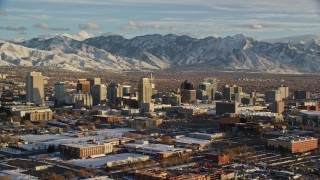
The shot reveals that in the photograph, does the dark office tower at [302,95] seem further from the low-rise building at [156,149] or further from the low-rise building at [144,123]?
the low-rise building at [156,149]

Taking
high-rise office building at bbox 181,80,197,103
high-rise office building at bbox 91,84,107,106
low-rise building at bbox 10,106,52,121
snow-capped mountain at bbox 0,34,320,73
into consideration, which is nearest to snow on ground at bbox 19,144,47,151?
low-rise building at bbox 10,106,52,121

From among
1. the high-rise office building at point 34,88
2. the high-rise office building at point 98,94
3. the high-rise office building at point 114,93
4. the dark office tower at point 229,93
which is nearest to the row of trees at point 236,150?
the high-rise office building at point 114,93

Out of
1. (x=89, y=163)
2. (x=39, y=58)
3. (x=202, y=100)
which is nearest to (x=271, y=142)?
(x=89, y=163)

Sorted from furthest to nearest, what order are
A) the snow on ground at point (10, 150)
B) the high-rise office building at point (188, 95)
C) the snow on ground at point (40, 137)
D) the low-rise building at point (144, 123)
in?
1. the high-rise office building at point (188, 95)
2. the low-rise building at point (144, 123)
3. the snow on ground at point (40, 137)
4. the snow on ground at point (10, 150)

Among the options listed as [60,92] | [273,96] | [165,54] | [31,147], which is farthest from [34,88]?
[165,54]

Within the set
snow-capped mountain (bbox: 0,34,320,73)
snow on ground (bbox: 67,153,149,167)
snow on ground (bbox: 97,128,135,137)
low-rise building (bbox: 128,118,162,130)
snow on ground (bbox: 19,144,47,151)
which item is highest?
snow-capped mountain (bbox: 0,34,320,73)

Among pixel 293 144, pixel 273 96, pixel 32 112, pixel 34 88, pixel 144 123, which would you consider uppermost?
pixel 34 88

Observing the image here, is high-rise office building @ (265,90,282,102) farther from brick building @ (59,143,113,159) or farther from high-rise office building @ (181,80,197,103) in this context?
brick building @ (59,143,113,159)

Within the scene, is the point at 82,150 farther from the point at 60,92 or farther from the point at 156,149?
the point at 60,92

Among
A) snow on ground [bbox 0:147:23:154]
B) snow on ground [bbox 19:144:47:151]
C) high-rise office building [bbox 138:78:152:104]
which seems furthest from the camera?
high-rise office building [bbox 138:78:152:104]

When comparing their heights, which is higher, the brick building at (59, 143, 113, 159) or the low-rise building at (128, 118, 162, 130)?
the low-rise building at (128, 118, 162, 130)
